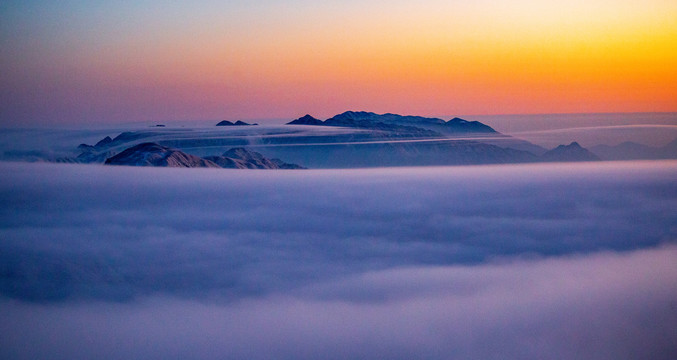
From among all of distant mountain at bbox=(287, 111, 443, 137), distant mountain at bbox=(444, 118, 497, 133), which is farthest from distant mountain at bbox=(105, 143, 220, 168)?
distant mountain at bbox=(444, 118, 497, 133)

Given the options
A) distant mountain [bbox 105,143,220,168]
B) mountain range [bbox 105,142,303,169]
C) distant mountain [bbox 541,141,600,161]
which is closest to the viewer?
distant mountain [bbox 105,143,220,168]

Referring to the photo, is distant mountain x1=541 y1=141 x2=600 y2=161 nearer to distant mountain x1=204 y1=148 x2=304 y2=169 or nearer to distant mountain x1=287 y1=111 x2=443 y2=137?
distant mountain x1=287 y1=111 x2=443 y2=137

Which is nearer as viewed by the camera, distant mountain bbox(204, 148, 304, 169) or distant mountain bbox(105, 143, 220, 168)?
distant mountain bbox(105, 143, 220, 168)

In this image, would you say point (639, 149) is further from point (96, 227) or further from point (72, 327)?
point (96, 227)

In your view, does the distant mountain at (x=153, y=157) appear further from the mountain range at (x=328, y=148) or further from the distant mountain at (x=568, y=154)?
the distant mountain at (x=568, y=154)

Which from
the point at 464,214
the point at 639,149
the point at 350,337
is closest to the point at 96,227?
the point at 350,337

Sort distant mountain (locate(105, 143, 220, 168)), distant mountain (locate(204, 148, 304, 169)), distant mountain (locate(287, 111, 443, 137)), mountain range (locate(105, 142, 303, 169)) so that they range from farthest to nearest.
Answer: distant mountain (locate(287, 111, 443, 137))
distant mountain (locate(204, 148, 304, 169))
mountain range (locate(105, 142, 303, 169))
distant mountain (locate(105, 143, 220, 168))
